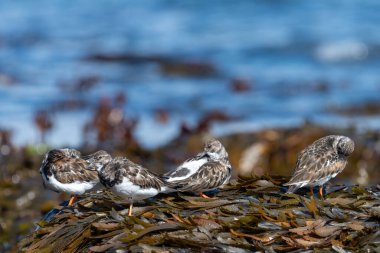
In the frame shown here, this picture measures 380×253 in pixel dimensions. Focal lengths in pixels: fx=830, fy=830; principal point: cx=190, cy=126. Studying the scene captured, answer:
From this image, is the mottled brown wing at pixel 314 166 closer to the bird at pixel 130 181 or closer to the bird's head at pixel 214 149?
the bird's head at pixel 214 149

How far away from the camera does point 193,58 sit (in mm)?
23938

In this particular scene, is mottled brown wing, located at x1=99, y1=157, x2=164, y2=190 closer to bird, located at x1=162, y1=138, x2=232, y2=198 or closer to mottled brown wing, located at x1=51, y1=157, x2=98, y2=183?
bird, located at x1=162, y1=138, x2=232, y2=198

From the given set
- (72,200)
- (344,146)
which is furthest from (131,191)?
(344,146)

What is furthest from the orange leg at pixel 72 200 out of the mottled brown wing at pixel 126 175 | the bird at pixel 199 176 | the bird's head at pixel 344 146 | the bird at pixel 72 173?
the bird's head at pixel 344 146

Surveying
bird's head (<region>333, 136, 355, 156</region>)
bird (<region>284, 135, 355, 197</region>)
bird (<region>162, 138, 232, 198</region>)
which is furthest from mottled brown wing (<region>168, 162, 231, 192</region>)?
bird's head (<region>333, 136, 355, 156</region>)

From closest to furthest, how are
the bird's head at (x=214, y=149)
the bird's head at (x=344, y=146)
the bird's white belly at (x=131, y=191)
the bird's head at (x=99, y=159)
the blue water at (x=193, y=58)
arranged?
the bird's white belly at (x=131, y=191), the bird's head at (x=344, y=146), the bird's head at (x=99, y=159), the bird's head at (x=214, y=149), the blue water at (x=193, y=58)

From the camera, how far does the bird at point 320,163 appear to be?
18.4ft

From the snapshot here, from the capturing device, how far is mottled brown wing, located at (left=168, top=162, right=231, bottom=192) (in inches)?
220

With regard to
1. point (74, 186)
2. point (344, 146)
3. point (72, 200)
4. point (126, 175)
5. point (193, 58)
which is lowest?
point (193, 58)

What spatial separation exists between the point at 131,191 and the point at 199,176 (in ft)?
1.70

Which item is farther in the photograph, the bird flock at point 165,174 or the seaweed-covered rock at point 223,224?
the bird flock at point 165,174

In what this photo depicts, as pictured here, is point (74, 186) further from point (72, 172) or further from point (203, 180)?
point (203, 180)

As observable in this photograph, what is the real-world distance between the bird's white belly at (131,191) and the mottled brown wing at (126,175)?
2cm

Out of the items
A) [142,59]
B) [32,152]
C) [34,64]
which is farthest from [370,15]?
[32,152]
